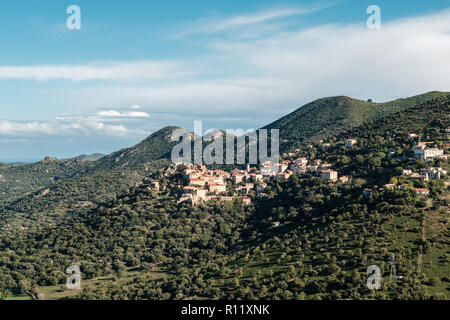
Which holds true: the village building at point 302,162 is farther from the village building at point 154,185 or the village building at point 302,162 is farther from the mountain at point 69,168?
the mountain at point 69,168

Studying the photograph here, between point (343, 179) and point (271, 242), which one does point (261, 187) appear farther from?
point (271, 242)

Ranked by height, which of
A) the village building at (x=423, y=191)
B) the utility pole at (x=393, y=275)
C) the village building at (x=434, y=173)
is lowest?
the utility pole at (x=393, y=275)

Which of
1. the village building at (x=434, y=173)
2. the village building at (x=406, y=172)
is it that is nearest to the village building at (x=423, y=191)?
the village building at (x=434, y=173)

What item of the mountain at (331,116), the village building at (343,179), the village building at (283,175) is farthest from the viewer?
the mountain at (331,116)

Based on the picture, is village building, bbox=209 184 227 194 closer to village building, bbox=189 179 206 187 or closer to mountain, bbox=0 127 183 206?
village building, bbox=189 179 206 187

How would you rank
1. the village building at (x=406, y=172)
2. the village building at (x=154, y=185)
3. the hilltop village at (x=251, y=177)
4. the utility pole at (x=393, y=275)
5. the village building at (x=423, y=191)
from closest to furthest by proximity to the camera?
the utility pole at (x=393, y=275), the village building at (x=423, y=191), the village building at (x=406, y=172), the hilltop village at (x=251, y=177), the village building at (x=154, y=185)

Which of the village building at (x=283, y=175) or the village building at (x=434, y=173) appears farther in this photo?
the village building at (x=283, y=175)

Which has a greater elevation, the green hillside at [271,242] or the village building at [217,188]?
the village building at [217,188]

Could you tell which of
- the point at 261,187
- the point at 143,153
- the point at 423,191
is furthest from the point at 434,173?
the point at 143,153
